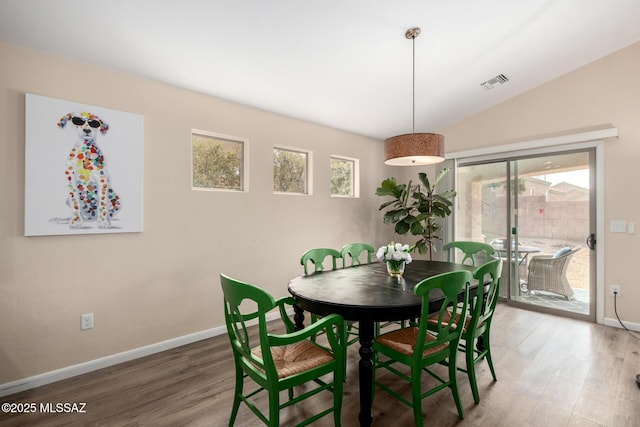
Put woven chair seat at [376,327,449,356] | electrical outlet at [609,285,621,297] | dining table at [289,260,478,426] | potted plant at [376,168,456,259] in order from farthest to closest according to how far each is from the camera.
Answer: potted plant at [376,168,456,259]
electrical outlet at [609,285,621,297]
woven chair seat at [376,327,449,356]
dining table at [289,260,478,426]


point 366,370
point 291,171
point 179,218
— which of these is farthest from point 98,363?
point 291,171

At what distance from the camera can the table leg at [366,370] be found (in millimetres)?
1765

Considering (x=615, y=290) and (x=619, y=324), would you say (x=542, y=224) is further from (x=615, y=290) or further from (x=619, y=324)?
(x=619, y=324)

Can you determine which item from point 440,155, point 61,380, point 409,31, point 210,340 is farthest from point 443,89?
point 61,380

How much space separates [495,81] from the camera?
12.4 ft

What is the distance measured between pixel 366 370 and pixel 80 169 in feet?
8.37

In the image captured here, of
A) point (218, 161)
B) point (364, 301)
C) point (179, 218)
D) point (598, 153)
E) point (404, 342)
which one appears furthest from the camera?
point (598, 153)

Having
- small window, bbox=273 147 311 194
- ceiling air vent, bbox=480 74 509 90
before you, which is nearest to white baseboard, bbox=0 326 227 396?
small window, bbox=273 147 311 194

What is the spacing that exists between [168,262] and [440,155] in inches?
103

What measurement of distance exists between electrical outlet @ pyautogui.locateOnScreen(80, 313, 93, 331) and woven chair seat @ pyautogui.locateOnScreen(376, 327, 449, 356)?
7.48 feet

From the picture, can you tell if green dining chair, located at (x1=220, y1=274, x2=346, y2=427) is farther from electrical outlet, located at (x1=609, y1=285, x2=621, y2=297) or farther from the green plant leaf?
electrical outlet, located at (x1=609, y1=285, x2=621, y2=297)

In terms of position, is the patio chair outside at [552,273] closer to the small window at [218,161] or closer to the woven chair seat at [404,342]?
the woven chair seat at [404,342]

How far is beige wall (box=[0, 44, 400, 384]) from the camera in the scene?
226 cm

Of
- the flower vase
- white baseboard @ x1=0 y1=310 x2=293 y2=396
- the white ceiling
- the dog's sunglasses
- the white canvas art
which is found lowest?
white baseboard @ x1=0 y1=310 x2=293 y2=396
